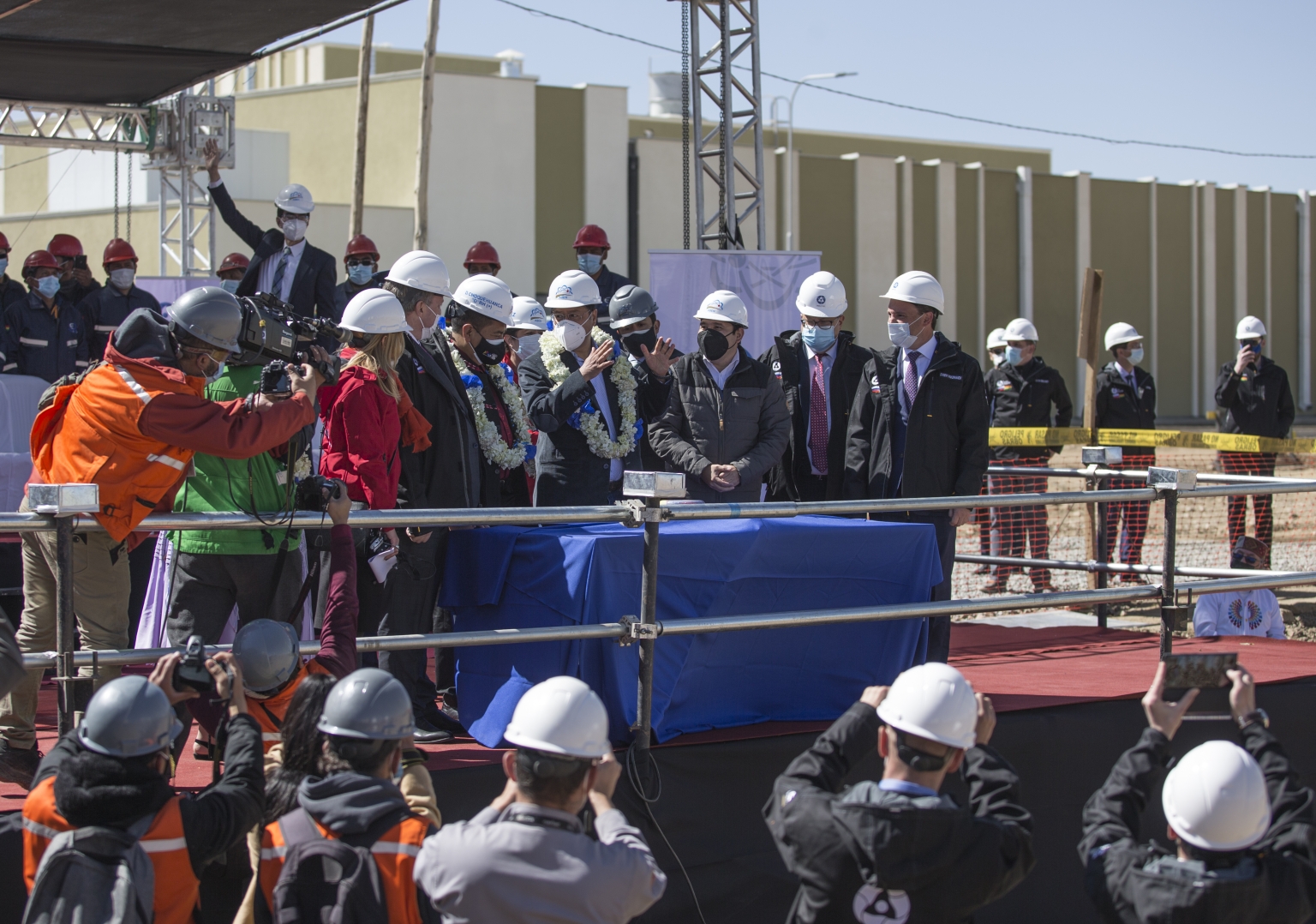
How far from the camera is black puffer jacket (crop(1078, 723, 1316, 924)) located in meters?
3.21

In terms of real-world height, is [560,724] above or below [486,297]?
below

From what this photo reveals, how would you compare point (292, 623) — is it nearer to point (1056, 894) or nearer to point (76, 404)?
point (76, 404)

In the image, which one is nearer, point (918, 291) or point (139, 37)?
point (918, 291)

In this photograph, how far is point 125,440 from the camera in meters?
4.14

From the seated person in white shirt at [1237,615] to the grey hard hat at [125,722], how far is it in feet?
20.5

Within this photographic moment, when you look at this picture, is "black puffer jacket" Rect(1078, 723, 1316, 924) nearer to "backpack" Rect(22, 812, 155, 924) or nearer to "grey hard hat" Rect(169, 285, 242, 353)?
"backpack" Rect(22, 812, 155, 924)

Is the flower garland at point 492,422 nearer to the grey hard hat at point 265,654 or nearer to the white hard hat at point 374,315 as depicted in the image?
the white hard hat at point 374,315

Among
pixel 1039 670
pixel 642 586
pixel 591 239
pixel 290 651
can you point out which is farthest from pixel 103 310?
pixel 1039 670

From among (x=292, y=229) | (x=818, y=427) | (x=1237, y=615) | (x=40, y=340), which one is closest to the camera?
(x=818, y=427)

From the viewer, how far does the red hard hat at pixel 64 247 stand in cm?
1038

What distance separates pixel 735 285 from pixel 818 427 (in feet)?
13.4

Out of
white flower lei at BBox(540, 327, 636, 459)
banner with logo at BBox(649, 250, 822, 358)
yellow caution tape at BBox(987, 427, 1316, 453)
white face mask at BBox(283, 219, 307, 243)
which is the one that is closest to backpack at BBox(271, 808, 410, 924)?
white flower lei at BBox(540, 327, 636, 459)

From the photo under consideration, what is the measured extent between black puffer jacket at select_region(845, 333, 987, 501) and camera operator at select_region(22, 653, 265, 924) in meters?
4.01

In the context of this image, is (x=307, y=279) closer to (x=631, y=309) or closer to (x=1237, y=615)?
(x=631, y=309)
